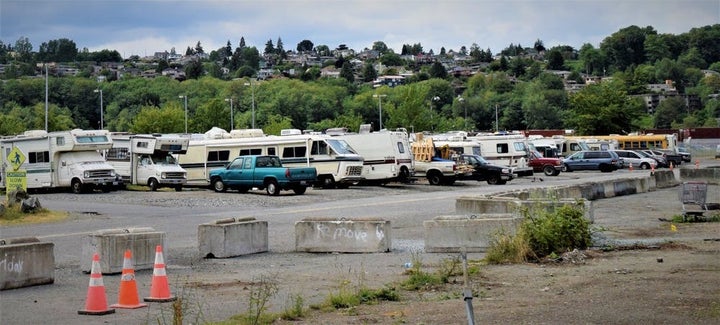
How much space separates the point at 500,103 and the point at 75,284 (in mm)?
163964

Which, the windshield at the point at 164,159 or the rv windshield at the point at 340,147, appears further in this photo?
the windshield at the point at 164,159

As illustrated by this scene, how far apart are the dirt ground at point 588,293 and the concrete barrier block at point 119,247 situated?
14.3 feet

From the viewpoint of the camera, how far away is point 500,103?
178 m

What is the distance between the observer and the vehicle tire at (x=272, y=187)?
137 feet

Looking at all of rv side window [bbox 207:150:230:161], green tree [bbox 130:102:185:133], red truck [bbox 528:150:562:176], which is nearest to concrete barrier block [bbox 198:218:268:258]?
rv side window [bbox 207:150:230:161]

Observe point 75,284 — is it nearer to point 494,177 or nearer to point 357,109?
point 494,177

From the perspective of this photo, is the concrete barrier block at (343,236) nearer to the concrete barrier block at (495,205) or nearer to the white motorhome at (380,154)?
the concrete barrier block at (495,205)

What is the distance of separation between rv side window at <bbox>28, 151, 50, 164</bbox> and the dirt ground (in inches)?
1165

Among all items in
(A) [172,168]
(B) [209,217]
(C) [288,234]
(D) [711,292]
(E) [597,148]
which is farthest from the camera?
(E) [597,148]

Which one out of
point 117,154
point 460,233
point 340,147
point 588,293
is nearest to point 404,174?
point 340,147

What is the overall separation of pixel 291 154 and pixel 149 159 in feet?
21.2

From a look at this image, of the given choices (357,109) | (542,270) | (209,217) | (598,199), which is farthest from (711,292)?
(357,109)

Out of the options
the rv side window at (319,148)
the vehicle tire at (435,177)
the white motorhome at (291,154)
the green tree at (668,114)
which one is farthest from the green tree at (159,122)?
the green tree at (668,114)

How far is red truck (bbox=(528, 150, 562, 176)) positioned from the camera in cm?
6397
